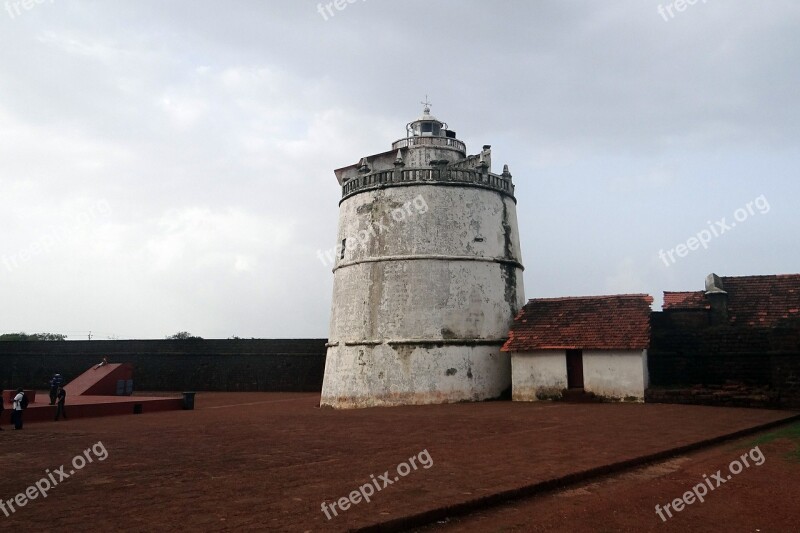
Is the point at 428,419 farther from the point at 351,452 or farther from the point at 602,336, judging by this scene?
the point at 602,336

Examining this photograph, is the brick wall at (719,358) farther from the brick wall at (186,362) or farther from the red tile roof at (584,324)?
the brick wall at (186,362)

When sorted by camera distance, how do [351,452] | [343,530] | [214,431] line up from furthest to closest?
[214,431]
[351,452]
[343,530]

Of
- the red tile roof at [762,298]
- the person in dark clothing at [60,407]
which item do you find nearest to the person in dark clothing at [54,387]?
the person in dark clothing at [60,407]

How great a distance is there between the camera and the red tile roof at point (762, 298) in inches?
640

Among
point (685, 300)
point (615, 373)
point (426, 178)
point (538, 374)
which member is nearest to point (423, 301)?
point (426, 178)

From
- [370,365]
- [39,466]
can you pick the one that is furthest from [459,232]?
[39,466]

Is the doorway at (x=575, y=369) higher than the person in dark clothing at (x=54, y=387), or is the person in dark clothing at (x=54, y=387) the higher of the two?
the doorway at (x=575, y=369)

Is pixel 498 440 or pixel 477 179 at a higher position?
pixel 477 179

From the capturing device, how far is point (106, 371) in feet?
75.2

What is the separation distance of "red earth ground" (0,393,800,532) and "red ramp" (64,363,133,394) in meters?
9.16

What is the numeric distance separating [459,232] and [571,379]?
5.52 m

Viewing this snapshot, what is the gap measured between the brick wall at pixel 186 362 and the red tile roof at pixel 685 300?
1441cm

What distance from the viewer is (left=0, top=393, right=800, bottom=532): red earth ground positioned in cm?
524

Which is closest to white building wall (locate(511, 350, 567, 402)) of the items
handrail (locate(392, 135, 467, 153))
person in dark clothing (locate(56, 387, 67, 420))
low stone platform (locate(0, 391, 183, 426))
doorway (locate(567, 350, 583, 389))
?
doorway (locate(567, 350, 583, 389))
